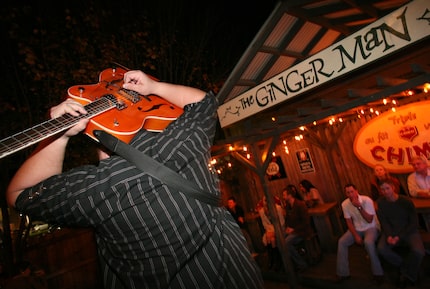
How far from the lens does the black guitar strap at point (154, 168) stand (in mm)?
1314

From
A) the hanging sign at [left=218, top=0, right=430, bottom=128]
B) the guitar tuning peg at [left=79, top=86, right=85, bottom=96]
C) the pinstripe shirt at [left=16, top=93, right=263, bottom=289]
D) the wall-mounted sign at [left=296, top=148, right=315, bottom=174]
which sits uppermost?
the hanging sign at [left=218, top=0, right=430, bottom=128]

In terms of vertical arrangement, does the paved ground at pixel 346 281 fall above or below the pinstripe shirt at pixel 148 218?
below

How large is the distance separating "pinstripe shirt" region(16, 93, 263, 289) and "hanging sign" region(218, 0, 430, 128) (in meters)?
3.39

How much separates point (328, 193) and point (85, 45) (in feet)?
31.6

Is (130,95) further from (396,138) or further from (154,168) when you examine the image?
(396,138)

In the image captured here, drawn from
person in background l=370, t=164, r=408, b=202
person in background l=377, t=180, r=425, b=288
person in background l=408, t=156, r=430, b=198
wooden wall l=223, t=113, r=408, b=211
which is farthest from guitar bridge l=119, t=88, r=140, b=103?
person in background l=370, t=164, r=408, b=202

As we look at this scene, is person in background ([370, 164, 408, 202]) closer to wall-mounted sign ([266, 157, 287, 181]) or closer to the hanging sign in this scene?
wall-mounted sign ([266, 157, 287, 181])

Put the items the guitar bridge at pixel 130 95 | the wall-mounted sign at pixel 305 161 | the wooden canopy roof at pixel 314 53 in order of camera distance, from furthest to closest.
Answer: the wall-mounted sign at pixel 305 161 → the wooden canopy roof at pixel 314 53 → the guitar bridge at pixel 130 95

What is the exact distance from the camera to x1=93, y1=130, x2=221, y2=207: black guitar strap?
1.31 meters

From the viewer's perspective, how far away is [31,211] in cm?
134

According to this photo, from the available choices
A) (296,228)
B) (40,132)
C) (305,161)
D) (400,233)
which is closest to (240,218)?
(296,228)

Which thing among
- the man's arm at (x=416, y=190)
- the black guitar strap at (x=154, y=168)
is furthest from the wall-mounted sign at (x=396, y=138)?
the black guitar strap at (x=154, y=168)

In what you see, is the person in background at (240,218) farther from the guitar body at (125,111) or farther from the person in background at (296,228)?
the guitar body at (125,111)

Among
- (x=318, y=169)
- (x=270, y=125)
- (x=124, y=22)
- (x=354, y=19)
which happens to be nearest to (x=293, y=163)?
(x=318, y=169)
